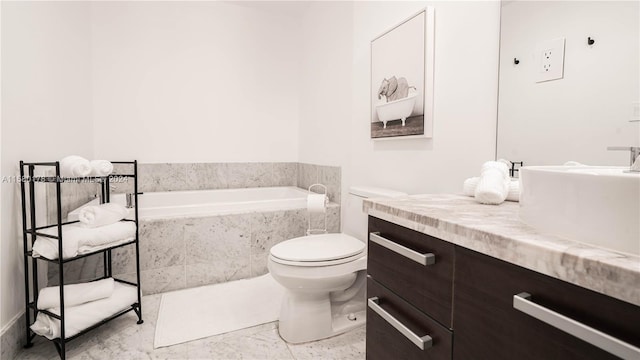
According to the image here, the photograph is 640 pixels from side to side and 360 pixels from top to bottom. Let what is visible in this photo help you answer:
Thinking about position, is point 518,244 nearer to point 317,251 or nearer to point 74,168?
point 317,251

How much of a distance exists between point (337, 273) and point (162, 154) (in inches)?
86.3

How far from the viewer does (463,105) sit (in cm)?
155

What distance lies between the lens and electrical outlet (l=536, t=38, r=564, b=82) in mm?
1156

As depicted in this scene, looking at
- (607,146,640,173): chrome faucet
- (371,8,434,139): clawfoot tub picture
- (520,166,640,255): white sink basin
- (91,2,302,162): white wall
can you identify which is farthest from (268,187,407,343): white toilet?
(91,2,302,162): white wall

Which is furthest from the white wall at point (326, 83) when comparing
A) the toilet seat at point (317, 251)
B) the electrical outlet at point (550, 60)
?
the electrical outlet at point (550, 60)

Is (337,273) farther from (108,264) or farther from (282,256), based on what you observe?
(108,264)

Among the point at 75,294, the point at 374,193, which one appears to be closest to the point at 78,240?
the point at 75,294

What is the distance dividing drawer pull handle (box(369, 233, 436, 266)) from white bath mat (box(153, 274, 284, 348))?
47.7 inches

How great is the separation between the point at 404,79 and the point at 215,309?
174 centimetres

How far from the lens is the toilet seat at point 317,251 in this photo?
1.65 metres

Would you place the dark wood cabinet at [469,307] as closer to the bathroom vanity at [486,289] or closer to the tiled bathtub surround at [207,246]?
the bathroom vanity at [486,289]

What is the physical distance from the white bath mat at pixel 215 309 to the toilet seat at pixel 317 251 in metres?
0.52

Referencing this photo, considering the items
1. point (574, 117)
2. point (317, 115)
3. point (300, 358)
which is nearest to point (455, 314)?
point (574, 117)

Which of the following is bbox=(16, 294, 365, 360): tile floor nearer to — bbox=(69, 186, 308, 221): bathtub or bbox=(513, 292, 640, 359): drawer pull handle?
bbox=(69, 186, 308, 221): bathtub
